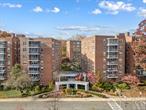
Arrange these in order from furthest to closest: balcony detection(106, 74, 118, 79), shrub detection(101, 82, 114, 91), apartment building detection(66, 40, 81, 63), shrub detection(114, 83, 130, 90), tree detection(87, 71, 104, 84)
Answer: apartment building detection(66, 40, 81, 63) < balcony detection(106, 74, 118, 79) < tree detection(87, 71, 104, 84) < shrub detection(101, 82, 114, 91) < shrub detection(114, 83, 130, 90)

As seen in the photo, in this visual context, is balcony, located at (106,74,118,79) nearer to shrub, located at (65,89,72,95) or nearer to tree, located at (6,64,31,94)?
shrub, located at (65,89,72,95)

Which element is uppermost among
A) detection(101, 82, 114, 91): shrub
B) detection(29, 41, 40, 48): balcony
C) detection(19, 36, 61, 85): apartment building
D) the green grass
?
detection(29, 41, 40, 48): balcony

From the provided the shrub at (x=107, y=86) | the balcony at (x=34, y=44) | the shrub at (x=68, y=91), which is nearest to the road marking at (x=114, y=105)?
the shrub at (x=68, y=91)

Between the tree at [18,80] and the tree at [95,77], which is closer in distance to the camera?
the tree at [18,80]

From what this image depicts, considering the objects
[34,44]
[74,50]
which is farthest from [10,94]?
[74,50]

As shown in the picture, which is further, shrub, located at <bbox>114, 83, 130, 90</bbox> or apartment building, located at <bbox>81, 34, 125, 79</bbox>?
apartment building, located at <bbox>81, 34, 125, 79</bbox>

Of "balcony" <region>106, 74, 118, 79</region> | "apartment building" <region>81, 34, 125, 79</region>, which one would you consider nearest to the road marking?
"balcony" <region>106, 74, 118, 79</region>

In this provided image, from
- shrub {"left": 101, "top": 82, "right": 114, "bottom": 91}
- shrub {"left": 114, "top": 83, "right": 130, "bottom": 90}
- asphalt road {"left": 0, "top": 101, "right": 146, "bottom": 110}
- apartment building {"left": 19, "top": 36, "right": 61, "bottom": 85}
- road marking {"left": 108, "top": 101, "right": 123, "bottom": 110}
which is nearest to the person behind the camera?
road marking {"left": 108, "top": 101, "right": 123, "bottom": 110}

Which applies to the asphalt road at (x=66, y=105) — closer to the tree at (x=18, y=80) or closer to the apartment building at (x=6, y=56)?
the tree at (x=18, y=80)
